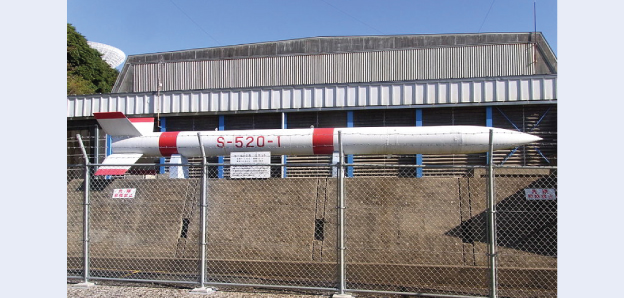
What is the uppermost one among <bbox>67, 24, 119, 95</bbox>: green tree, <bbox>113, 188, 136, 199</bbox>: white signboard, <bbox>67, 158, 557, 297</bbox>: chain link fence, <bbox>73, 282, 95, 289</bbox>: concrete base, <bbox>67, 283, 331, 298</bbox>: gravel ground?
<bbox>67, 24, 119, 95</bbox>: green tree

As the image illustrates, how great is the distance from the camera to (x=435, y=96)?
13312 millimetres

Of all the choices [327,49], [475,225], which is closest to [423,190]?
[475,225]

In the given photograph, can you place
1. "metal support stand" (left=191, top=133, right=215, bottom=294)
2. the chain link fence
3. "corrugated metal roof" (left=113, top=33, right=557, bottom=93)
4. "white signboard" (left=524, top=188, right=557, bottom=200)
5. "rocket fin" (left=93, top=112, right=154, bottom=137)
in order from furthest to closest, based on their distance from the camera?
"corrugated metal roof" (left=113, top=33, right=557, bottom=93)
"rocket fin" (left=93, top=112, right=154, bottom=137)
"white signboard" (left=524, top=188, right=557, bottom=200)
the chain link fence
"metal support stand" (left=191, top=133, right=215, bottom=294)

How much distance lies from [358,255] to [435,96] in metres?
7.51

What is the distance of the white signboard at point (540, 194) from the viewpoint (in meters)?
7.78

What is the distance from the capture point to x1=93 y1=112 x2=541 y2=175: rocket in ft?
34.1

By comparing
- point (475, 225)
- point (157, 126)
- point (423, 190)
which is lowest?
point (475, 225)

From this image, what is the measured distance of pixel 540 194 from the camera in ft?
26.1

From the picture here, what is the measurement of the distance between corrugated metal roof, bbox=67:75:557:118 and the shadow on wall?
18.2ft

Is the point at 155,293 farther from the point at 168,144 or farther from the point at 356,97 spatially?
the point at 356,97

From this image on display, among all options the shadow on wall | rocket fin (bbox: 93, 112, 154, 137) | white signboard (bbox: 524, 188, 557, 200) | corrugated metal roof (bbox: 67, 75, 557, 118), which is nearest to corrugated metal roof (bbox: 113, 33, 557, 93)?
corrugated metal roof (bbox: 67, 75, 557, 118)

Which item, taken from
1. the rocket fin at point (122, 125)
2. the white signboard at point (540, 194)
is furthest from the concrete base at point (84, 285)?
the white signboard at point (540, 194)

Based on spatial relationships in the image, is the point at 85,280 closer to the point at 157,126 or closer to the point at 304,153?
the point at 304,153

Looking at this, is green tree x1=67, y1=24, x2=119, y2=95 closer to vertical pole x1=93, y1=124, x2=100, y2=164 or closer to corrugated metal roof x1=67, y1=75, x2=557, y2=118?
vertical pole x1=93, y1=124, x2=100, y2=164
